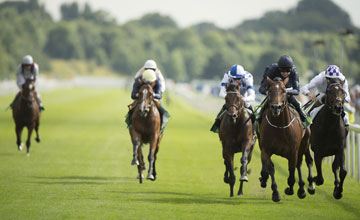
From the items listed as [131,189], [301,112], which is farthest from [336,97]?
[131,189]

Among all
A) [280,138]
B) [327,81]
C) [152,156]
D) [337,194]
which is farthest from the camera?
[152,156]

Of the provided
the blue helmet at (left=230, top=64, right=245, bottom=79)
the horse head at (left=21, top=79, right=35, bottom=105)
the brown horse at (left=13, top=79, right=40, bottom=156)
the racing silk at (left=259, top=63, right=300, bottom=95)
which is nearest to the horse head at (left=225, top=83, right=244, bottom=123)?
the racing silk at (left=259, top=63, right=300, bottom=95)

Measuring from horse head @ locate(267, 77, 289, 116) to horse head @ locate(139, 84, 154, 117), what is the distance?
8.65ft

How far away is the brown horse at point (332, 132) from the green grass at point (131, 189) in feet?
1.60

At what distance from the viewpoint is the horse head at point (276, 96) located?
425 inches

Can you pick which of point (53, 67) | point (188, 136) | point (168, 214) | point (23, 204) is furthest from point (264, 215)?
point (53, 67)

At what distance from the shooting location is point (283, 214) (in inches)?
398

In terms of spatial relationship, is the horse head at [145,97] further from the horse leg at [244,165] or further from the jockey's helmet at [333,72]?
the jockey's helmet at [333,72]

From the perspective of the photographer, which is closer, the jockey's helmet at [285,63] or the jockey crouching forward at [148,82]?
the jockey's helmet at [285,63]

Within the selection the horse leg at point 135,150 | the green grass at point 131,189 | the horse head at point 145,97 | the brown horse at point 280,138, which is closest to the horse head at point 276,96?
the brown horse at point 280,138

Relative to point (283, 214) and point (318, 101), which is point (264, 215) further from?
point (318, 101)

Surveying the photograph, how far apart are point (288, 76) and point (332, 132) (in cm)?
110

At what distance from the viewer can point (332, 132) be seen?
39.1 feet

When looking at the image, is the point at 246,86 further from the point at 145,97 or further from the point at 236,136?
the point at 145,97
